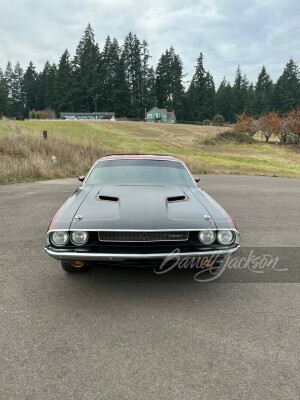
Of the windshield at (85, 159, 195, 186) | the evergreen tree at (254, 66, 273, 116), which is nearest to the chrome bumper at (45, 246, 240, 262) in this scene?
the windshield at (85, 159, 195, 186)

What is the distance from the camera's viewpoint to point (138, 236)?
3072 millimetres

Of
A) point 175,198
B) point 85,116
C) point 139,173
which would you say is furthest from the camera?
point 85,116

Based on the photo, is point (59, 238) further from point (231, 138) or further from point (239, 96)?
point (239, 96)

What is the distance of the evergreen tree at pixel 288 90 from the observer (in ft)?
281

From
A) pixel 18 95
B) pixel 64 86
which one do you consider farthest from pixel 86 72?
pixel 18 95

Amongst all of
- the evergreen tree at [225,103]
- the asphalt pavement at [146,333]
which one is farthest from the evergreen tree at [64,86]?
the asphalt pavement at [146,333]

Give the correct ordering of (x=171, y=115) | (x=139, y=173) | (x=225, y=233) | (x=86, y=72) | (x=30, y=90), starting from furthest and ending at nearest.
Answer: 1. (x=30, y=90)
2. (x=171, y=115)
3. (x=86, y=72)
4. (x=139, y=173)
5. (x=225, y=233)

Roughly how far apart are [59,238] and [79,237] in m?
0.21

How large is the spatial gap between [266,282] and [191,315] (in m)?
1.20

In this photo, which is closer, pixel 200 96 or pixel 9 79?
pixel 200 96

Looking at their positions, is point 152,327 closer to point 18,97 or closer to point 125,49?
point 125,49

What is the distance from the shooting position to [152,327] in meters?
2.84

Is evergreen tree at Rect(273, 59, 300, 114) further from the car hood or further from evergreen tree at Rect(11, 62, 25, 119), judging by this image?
the car hood

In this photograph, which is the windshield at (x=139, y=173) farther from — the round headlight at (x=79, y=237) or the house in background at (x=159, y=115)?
the house in background at (x=159, y=115)
